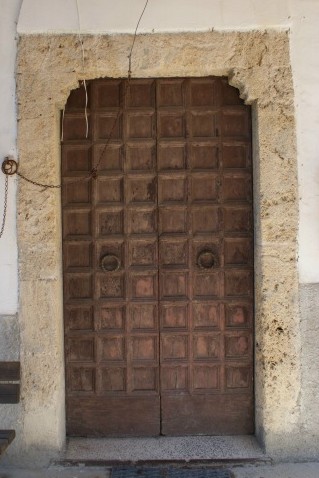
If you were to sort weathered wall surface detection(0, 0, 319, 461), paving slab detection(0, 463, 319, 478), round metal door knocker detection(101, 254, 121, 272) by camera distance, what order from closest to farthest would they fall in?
paving slab detection(0, 463, 319, 478), weathered wall surface detection(0, 0, 319, 461), round metal door knocker detection(101, 254, 121, 272)

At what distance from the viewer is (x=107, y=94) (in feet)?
13.8

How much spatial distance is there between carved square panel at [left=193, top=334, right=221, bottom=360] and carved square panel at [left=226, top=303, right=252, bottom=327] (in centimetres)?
15

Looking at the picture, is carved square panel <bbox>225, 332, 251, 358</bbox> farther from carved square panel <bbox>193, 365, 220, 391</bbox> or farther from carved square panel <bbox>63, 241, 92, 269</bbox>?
carved square panel <bbox>63, 241, 92, 269</bbox>

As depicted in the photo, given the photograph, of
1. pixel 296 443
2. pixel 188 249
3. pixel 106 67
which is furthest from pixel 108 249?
pixel 296 443

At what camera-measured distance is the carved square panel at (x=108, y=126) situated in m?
4.21

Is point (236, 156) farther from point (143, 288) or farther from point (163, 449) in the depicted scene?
point (163, 449)

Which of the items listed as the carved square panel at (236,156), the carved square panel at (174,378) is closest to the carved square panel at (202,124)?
the carved square panel at (236,156)

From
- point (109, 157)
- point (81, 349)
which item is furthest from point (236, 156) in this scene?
point (81, 349)

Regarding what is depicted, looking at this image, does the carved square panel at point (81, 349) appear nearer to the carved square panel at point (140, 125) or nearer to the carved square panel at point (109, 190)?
the carved square panel at point (109, 190)

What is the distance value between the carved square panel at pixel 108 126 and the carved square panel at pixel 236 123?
72 centimetres

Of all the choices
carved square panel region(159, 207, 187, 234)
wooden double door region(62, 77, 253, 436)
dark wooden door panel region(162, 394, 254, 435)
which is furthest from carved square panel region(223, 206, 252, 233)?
dark wooden door panel region(162, 394, 254, 435)

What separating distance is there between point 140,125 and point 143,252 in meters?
0.88

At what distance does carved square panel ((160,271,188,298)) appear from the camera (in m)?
4.23

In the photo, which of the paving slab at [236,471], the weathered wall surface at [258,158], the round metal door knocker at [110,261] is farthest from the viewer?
the round metal door knocker at [110,261]
